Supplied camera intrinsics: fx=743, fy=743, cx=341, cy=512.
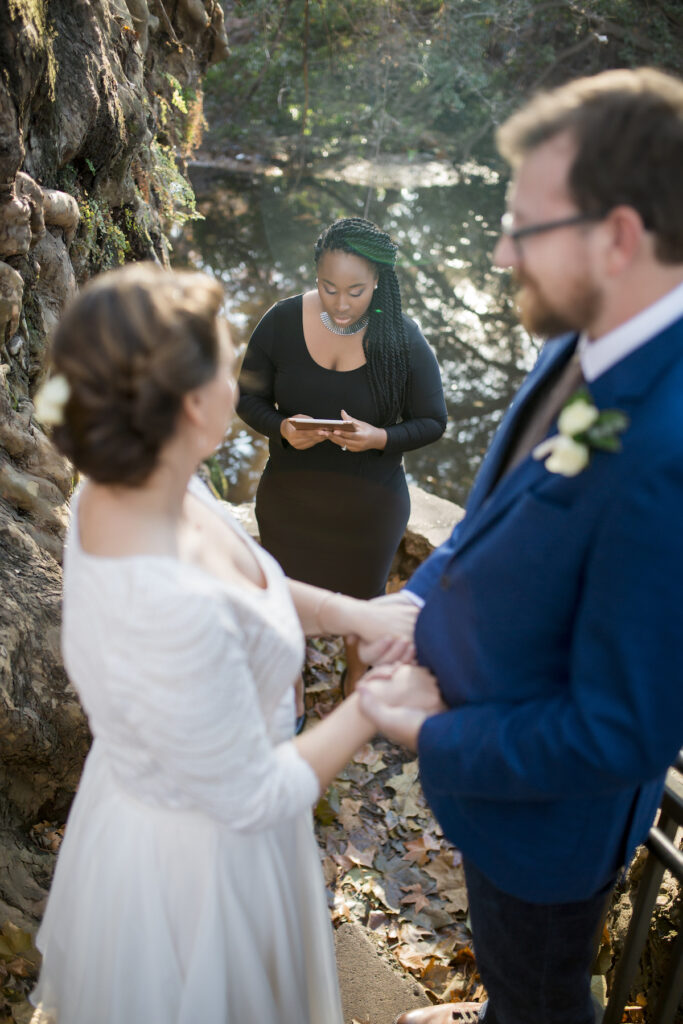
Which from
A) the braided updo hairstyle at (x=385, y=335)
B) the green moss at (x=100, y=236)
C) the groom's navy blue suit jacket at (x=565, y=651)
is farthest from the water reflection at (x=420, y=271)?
→ the groom's navy blue suit jacket at (x=565, y=651)

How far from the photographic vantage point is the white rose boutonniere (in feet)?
4.04

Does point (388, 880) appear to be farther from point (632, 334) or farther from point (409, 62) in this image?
point (409, 62)

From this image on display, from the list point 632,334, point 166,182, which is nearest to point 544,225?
point 632,334

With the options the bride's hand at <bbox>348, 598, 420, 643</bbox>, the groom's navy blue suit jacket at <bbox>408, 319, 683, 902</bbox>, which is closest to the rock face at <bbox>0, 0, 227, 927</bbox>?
the bride's hand at <bbox>348, 598, 420, 643</bbox>

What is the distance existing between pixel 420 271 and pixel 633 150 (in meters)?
11.5

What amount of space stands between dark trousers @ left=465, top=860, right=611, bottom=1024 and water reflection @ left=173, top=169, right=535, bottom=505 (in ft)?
19.7

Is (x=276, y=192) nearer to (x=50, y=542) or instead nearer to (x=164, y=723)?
(x=50, y=542)

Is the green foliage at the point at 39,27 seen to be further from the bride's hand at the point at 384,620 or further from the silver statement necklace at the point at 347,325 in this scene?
the bride's hand at the point at 384,620

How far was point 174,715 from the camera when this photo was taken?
1.28 m

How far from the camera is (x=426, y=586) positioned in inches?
77.7

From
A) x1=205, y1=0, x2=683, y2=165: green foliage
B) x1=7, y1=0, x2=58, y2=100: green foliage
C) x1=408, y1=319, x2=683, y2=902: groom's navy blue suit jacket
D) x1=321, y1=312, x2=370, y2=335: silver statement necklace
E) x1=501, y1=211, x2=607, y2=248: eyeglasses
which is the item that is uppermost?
x1=205, y1=0, x2=683, y2=165: green foliage

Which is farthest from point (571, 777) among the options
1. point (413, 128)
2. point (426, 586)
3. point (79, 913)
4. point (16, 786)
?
point (413, 128)

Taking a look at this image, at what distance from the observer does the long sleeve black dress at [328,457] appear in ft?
11.0

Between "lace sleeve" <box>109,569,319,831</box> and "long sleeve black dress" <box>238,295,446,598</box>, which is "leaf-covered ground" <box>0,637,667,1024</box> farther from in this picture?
"lace sleeve" <box>109,569,319,831</box>
